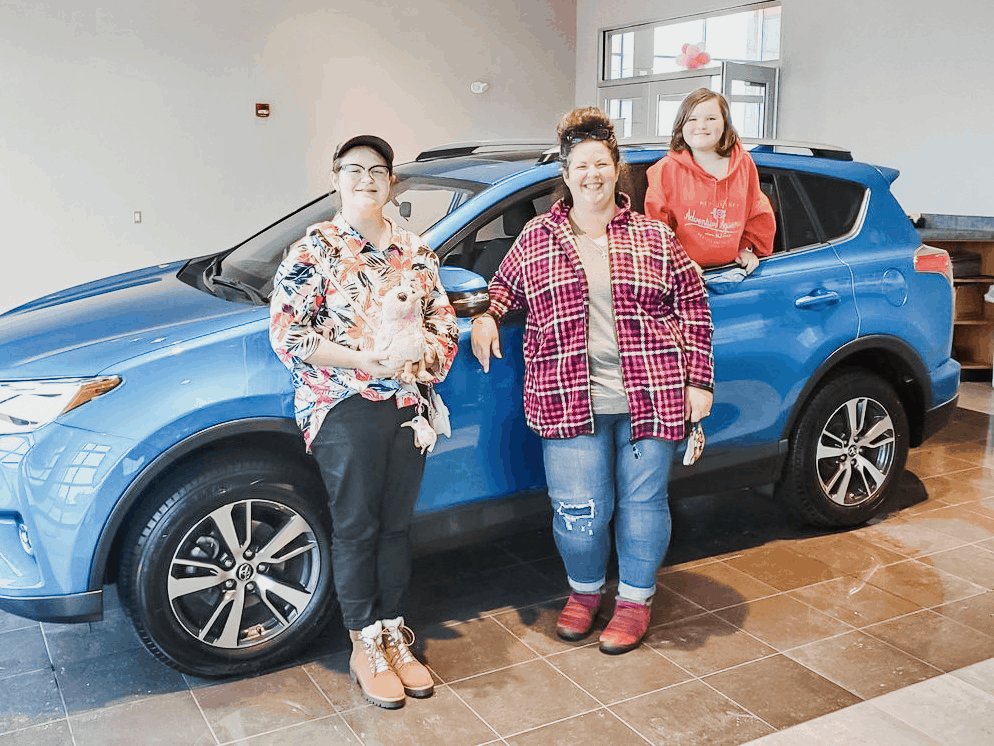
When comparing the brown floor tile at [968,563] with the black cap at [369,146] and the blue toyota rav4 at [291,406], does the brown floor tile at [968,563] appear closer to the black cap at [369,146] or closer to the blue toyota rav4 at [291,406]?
the blue toyota rav4 at [291,406]

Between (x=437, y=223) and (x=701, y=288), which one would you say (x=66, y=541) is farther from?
(x=701, y=288)

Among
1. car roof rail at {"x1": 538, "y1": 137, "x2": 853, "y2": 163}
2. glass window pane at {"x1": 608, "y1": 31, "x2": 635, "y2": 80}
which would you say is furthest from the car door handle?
glass window pane at {"x1": 608, "y1": 31, "x2": 635, "y2": 80}

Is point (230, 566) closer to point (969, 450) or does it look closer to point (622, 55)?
point (969, 450)

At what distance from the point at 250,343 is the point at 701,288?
133 centimetres

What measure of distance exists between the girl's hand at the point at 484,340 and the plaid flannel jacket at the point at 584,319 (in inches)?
3.1

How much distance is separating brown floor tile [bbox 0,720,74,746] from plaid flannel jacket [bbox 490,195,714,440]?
148 cm

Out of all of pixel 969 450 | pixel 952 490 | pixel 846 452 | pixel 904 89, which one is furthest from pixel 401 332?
pixel 904 89

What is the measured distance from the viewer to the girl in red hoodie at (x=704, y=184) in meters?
3.28

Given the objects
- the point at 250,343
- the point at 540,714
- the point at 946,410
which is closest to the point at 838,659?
the point at 540,714

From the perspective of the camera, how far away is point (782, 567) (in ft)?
12.0

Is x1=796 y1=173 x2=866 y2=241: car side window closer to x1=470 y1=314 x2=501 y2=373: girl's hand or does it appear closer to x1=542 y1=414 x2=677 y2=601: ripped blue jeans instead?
x1=542 y1=414 x2=677 y2=601: ripped blue jeans

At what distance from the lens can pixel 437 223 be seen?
304 cm

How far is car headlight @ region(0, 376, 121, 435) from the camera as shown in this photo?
98.6 inches

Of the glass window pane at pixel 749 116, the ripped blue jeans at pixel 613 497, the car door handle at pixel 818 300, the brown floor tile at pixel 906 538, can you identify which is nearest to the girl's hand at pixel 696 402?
the ripped blue jeans at pixel 613 497
